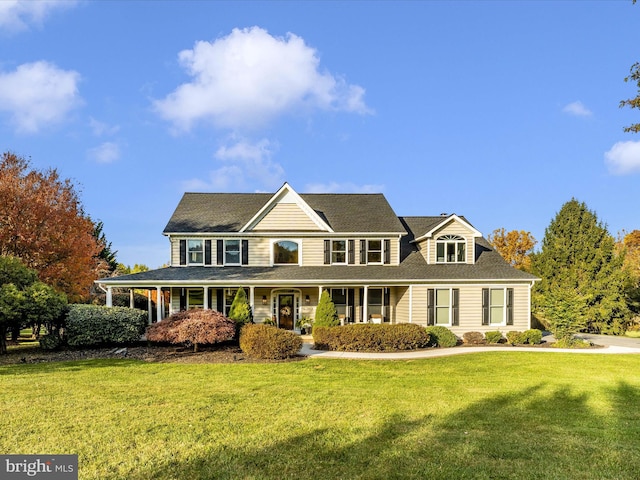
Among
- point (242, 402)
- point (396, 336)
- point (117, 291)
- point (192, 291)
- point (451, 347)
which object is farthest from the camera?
point (117, 291)

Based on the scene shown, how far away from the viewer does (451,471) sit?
5137 millimetres

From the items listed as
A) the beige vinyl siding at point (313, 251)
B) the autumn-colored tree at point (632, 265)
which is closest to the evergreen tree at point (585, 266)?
the autumn-colored tree at point (632, 265)

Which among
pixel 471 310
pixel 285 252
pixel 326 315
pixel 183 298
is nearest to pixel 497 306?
pixel 471 310

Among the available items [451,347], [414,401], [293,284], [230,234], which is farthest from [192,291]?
[414,401]

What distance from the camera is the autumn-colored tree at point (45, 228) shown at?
20.3 meters

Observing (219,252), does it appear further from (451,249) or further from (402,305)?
(451,249)

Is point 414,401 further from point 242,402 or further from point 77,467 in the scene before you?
point 77,467

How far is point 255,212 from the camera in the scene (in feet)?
77.8

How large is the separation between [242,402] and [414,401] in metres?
3.58

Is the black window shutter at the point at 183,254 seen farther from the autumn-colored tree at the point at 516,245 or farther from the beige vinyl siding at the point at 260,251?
the autumn-colored tree at the point at 516,245

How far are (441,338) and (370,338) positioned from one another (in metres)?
3.65

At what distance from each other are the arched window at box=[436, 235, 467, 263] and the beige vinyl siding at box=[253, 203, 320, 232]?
6.70m

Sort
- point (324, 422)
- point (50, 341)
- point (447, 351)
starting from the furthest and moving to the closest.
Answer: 1. point (447, 351)
2. point (50, 341)
3. point (324, 422)

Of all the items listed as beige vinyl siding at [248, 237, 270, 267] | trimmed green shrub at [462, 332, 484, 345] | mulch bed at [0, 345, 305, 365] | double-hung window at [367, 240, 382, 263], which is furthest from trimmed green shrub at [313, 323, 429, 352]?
beige vinyl siding at [248, 237, 270, 267]
